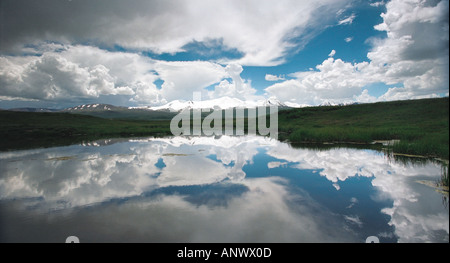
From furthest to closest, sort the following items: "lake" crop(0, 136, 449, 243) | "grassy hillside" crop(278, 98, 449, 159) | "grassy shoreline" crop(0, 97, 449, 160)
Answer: "grassy shoreline" crop(0, 97, 449, 160) → "grassy hillside" crop(278, 98, 449, 159) → "lake" crop(0, 136, 449, 243)

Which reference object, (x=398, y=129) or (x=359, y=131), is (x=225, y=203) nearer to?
(x=359, y=131)

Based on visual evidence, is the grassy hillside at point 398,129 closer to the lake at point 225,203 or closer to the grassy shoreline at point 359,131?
the grassy shoreline at point 359,131

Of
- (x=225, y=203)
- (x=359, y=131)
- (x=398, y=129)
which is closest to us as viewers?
(x=225, y=203)

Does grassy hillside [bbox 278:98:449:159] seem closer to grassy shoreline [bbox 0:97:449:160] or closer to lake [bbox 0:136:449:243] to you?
grassy shoreline [bbox 0:97:449:160]

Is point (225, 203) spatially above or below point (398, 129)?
below

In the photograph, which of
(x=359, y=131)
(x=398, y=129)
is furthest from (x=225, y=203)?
(x=398, y=129)

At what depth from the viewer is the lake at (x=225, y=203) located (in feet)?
22.1

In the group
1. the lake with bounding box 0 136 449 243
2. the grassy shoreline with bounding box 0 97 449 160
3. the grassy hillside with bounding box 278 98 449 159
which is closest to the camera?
the lake with bounding box 0 136 449 243

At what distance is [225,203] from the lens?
930 centimetres

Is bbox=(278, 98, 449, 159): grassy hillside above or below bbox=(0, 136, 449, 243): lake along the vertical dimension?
above

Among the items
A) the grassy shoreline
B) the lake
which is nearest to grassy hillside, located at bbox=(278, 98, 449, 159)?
the grassy shoreline

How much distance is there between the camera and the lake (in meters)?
6.72

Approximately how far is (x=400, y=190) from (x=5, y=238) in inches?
614
